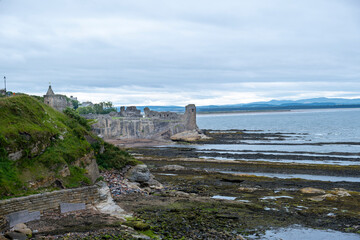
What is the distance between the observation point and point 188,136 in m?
68.1

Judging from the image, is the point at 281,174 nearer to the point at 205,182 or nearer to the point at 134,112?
the point at 205,182

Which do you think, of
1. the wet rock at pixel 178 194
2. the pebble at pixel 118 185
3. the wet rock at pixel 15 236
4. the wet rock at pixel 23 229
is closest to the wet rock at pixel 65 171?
the pebble at pixel 118 185

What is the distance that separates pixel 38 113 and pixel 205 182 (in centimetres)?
1389

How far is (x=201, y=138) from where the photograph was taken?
227ft

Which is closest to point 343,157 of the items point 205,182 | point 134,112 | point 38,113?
point 205,182

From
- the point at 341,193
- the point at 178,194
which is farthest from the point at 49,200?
the point at 341,193

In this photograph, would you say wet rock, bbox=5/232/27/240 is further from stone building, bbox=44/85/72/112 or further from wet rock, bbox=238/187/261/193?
stone building, bbox=44/85/72/112

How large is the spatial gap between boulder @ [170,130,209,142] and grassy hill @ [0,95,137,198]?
153 ft

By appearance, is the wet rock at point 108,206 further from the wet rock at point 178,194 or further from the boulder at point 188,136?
the boulder at point 188,136

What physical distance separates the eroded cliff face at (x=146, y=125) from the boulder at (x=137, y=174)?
42324 millimetres

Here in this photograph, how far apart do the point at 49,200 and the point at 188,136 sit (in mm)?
53520

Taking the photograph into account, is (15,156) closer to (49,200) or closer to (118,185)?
(49,200)

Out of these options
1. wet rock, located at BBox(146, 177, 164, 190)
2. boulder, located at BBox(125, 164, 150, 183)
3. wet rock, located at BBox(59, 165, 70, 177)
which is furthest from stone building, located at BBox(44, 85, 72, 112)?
wet rock, located at BBox(59, 165, 70, 177)

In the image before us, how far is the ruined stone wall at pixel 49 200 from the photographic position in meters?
13.3
